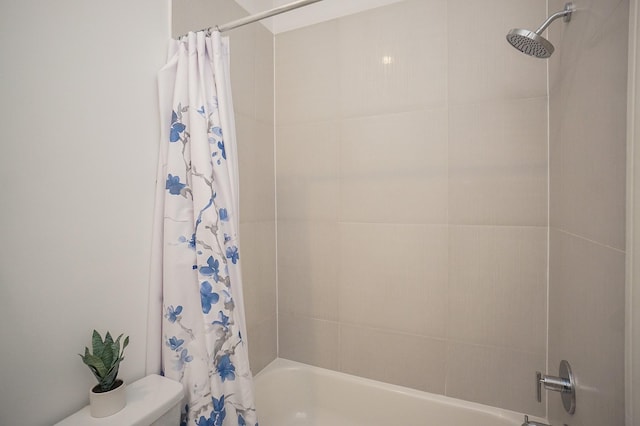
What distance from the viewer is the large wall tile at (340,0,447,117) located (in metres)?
1.25

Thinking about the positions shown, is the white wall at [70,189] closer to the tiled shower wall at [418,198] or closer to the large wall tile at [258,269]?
the large wall tile at [258,269]

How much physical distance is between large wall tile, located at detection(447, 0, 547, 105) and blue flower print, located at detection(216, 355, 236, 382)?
130cm

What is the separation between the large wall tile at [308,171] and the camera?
57.5 inches

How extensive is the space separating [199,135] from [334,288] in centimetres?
95

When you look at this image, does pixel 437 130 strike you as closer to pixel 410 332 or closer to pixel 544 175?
pixel 544 175

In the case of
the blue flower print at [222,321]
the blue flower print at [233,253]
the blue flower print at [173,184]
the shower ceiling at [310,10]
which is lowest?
the blue flower print at [222,321]

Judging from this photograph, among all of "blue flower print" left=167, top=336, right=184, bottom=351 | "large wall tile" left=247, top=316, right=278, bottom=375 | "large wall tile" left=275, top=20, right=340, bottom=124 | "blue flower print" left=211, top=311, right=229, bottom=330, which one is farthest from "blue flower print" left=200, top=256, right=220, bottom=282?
"large wall tile" left=275, top=20, right=340, bottom=124

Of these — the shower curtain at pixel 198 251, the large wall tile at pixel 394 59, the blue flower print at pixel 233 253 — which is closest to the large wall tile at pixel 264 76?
the large wall tile at pixel 394 59

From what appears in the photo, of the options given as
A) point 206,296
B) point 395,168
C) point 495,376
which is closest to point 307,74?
point 395,168

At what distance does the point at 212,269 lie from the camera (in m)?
0.93

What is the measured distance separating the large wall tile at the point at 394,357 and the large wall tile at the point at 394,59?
3.43 feet

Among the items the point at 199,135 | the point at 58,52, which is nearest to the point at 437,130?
the point at 199,135

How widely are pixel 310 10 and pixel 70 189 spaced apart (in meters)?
1.33

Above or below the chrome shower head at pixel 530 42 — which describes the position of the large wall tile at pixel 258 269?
below
